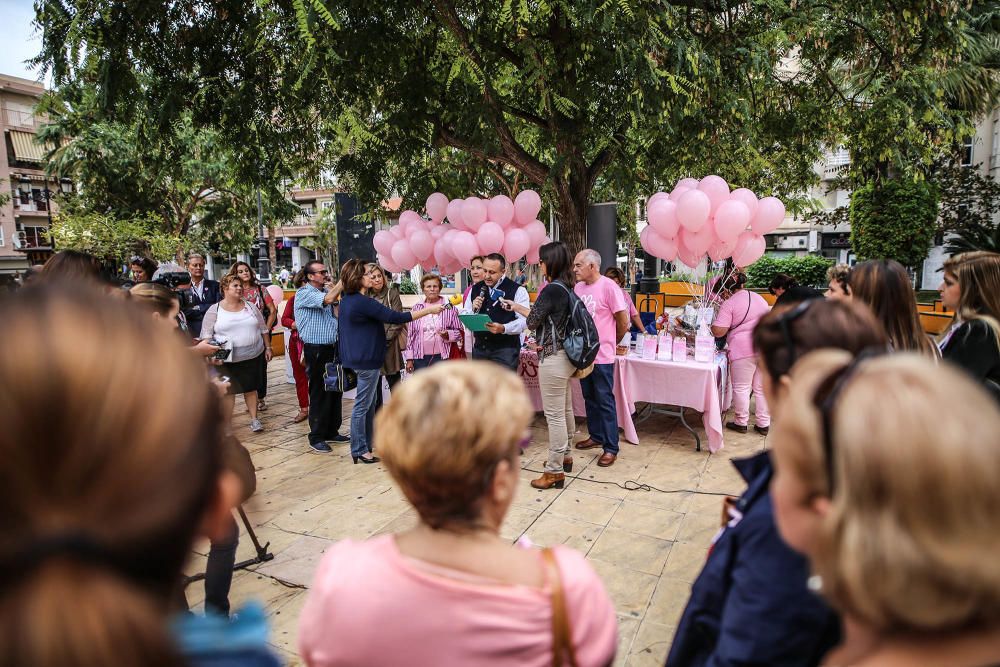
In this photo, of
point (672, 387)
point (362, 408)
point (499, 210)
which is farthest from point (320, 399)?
point (672, 387)

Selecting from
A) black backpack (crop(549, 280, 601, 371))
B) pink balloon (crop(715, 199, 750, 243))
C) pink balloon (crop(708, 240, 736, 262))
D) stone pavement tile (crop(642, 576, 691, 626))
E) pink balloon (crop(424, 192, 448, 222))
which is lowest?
stone pavement tile (crop(642, 576, 691, 626))

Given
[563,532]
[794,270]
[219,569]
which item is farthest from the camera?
[794,270]

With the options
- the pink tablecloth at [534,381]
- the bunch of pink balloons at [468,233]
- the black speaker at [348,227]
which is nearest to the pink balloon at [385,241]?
the bunch of pink balloons at [468,233]

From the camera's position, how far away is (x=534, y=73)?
4.55 metres

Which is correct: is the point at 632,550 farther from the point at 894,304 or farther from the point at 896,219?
the point at 896,219

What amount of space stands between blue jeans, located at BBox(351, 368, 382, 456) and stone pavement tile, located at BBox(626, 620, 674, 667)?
3.15 m

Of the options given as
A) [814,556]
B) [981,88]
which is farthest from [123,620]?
[981,88]

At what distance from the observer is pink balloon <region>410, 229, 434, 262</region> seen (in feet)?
23.2

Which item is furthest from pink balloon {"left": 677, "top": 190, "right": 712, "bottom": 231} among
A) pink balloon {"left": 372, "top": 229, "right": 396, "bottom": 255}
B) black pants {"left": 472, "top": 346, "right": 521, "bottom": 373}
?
pink balloon {"left": 372, "top": 229, "right": 396, "bottom": 255}

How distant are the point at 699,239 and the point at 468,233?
8.58 ft

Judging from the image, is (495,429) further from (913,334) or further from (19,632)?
(913,334)

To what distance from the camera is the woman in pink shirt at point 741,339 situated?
544 cm

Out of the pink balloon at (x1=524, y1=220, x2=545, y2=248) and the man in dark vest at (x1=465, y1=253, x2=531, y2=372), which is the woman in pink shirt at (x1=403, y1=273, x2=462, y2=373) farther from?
the pink balloon at (x1=524, y1=220, x2=545, y2=248)

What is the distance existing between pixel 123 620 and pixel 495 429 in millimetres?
682
